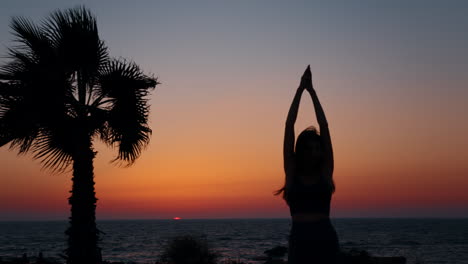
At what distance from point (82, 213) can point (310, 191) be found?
896 cm

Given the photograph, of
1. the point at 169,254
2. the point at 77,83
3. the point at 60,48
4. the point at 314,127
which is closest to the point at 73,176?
the point at 77,83

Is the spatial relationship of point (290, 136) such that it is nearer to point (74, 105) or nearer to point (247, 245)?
point (74, 105)

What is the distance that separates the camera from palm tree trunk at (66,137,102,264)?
36.8ft

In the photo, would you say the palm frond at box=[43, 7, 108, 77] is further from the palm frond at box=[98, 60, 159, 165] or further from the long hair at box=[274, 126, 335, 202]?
the long hair at box=[274, 126, 335, 202]

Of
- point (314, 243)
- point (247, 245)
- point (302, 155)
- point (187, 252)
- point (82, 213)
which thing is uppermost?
point (302, 155)

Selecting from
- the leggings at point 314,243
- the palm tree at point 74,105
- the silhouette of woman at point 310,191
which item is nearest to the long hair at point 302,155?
the silhouette of woman at point 310,191

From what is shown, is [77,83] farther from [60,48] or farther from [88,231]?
[88,231]

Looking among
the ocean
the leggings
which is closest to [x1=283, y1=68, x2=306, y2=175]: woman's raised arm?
the leggings

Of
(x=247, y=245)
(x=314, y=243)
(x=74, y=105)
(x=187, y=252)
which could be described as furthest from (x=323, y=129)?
(x=247, y=245)

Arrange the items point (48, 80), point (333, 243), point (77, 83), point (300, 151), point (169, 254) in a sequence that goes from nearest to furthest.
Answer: point (333, 243) < point (300, 151) < point (48, 80) < point (77, 83) < point (169, 254)

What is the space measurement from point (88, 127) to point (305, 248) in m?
8.99

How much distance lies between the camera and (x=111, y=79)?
1177 cm

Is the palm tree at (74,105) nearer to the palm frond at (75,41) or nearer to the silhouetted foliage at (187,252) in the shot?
the palm frond at (75,41)

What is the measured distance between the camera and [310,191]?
335cm
